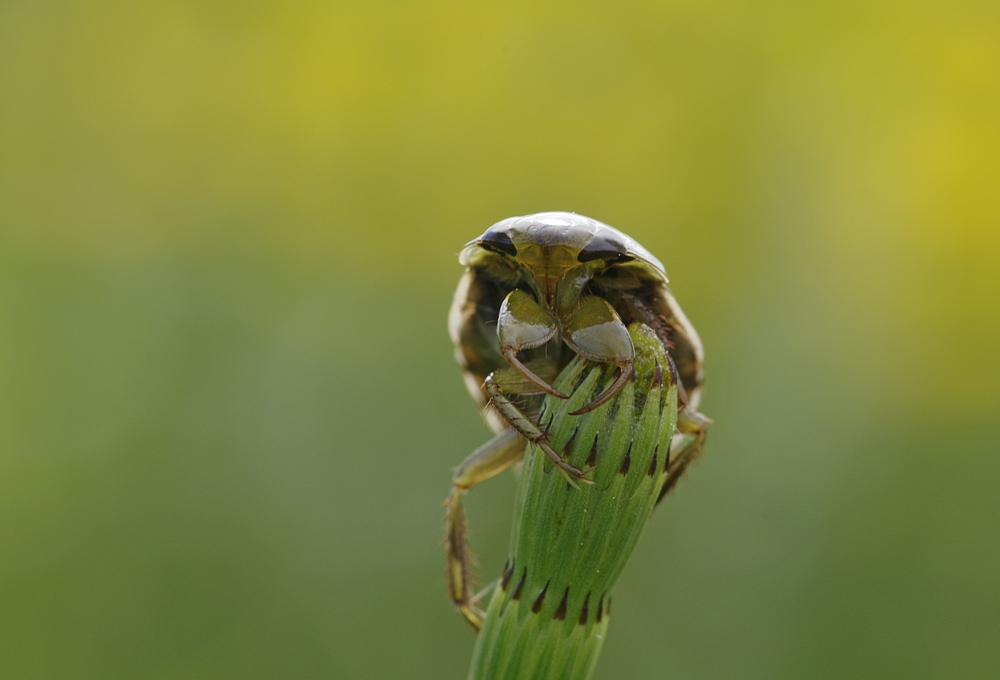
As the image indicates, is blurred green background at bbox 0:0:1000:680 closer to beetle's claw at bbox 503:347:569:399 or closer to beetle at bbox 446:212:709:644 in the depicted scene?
beetle at bbox 446:212:709:644

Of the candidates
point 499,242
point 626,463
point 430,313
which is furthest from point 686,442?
point 430,313

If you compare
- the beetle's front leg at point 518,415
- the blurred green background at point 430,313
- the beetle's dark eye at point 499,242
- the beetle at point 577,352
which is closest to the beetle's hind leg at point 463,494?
the beetle at point 577,352

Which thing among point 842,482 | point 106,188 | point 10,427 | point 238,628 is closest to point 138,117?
point 106,188

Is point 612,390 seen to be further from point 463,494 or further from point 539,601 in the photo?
point 463,494

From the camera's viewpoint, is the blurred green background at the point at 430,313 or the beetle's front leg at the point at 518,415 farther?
the blurred green background at the point at 430,313

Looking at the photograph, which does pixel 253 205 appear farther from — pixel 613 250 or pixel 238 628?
pixel 613 250

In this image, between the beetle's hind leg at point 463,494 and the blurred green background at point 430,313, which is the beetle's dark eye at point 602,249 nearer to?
the beetle's hind leg at point 463,494

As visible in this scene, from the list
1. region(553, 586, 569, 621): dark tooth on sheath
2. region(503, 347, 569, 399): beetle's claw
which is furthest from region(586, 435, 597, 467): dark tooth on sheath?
region(553, 586, 569, 621): dark tooth on sheath
